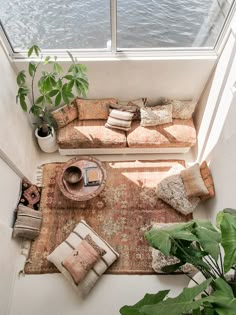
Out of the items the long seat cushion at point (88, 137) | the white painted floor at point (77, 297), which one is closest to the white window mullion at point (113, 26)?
the long seat cushion at point (88, 137)

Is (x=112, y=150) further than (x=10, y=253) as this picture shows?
Yes

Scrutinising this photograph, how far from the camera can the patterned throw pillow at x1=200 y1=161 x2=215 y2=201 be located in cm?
280

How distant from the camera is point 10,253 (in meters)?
2.58

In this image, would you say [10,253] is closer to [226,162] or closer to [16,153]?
[16,153]

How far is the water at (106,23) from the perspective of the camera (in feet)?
8.82

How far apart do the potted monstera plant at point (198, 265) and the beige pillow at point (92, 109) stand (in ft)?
6.46

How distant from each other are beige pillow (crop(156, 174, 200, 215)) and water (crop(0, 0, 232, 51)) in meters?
1.52

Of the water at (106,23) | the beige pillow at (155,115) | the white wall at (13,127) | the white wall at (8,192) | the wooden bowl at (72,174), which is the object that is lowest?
the white wall at (8,192)

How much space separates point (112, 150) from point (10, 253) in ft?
5.20

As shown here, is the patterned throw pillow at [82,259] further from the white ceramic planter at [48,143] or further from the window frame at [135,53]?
the window frame at [135,53]

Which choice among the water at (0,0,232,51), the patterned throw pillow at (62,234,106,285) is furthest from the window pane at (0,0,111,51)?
the patterned throw pillow at (62,234,106,285)

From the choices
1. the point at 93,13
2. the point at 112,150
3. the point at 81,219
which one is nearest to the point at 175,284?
the point at 81,219

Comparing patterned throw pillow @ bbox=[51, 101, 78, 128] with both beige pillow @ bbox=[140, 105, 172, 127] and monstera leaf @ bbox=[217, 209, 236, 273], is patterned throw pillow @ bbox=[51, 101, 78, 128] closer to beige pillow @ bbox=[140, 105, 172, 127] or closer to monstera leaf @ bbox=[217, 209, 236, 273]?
beige pillow @ bbox=[140, 105, 172, 127]

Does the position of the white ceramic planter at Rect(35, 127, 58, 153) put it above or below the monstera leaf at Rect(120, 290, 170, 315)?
above
